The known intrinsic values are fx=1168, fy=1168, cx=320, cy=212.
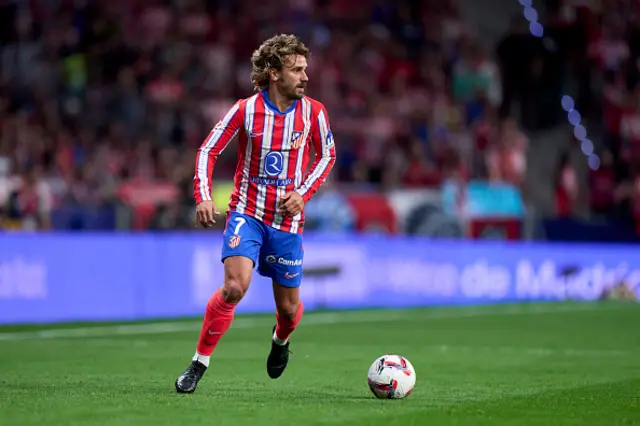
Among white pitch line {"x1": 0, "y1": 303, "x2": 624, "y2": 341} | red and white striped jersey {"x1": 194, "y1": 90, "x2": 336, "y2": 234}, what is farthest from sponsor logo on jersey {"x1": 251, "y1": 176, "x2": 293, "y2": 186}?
white pitch line {"x1": 0, "y1": 303, "x2": 624, "y2": 341}

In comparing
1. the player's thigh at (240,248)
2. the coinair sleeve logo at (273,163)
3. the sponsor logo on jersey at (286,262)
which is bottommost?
the sponsor logo on jersey at (286,262)

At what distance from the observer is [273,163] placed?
758cm

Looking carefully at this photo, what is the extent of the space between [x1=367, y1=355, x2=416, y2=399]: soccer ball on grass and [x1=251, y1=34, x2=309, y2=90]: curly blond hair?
2.02 meters

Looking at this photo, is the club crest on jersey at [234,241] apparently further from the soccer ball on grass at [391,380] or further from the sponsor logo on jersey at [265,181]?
the soccer ball on grass at [391,380]

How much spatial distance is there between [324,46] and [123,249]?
28.6ft

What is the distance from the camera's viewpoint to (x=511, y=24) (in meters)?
24.8

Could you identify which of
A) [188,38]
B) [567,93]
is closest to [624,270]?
[567,93]

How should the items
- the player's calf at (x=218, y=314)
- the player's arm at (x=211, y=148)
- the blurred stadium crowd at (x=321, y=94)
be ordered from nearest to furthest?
the player's calf at (x=218, y=314) → the player's arm at (x=211, y=148) → the blurred stadium crowd at (x=321, y=94)

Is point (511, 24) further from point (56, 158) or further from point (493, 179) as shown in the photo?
point (56, 158)

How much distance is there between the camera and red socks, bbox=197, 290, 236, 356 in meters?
7.33

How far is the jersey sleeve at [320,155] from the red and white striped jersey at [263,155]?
0.01 metres

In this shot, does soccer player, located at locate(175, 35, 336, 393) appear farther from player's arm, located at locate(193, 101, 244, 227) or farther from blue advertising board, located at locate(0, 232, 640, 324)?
blue advertising board, located at locate(0, 232, 640, 324)

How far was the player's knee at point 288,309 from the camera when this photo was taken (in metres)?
7.86

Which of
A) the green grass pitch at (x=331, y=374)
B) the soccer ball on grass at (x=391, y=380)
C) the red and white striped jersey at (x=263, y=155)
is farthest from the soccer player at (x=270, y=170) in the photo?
the soccer ball on grass at (x=391, y=380)
